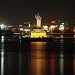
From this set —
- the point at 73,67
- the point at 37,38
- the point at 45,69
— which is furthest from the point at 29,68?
the point at 37,38

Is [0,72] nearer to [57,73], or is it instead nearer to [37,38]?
[57,73]

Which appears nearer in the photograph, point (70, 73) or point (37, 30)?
point (70, 73)

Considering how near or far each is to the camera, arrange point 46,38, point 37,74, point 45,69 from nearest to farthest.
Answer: point 37,74 → point 45,69 → point 46,38

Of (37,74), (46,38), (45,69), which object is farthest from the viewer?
(46,38)

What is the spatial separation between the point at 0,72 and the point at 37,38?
5789 centimetres

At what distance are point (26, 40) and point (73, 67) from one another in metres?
55.8

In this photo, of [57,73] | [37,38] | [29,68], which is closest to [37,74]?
[57,73]

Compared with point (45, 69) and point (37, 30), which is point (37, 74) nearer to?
point (45, 69)

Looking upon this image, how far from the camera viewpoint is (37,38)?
79938mm

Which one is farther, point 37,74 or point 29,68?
point 29,68

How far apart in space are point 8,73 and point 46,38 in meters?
58.3

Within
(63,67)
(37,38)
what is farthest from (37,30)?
(63,67)

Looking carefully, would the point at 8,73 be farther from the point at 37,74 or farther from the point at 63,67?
the point at 63,67

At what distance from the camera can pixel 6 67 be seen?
80.8ft
